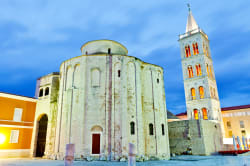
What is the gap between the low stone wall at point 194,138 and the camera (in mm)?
27344

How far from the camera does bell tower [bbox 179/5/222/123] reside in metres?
42.2

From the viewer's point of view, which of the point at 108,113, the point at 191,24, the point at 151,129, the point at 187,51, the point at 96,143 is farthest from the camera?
the point at 191,24

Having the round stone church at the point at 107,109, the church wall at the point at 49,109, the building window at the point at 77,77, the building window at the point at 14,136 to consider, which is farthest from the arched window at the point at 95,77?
the building window at the point at 14,136

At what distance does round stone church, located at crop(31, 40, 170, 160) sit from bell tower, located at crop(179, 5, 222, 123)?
21.2m

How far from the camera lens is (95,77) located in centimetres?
2270

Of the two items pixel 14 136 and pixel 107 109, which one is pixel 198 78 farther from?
pixel 14 136

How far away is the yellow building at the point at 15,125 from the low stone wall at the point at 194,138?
20.7m

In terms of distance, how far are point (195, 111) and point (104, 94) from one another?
29238 millimetres

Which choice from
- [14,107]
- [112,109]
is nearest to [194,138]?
[112,109]

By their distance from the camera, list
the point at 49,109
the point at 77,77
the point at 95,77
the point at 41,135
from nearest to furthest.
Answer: the point at 95,77
the point at 77,77
the point at 49,109
the point at 41,135

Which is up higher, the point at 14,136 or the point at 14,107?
the point at 14,107

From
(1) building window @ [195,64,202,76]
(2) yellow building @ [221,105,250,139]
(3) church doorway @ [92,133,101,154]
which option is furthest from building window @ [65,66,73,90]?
(2) yellow building @ [221,105,250,139]

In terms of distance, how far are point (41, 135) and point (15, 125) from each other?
3.73 m

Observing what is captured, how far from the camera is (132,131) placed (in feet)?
68.5
